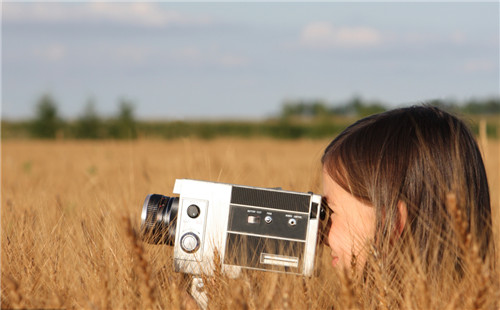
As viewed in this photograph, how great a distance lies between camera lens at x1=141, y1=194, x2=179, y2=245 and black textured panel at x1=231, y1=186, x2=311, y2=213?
0.76 ft

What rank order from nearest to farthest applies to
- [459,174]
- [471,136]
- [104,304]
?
[104,304] < [459,174] < [471,136]

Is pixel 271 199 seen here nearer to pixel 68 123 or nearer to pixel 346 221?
pixel 346 221

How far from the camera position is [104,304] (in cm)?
130

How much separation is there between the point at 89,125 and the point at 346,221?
41881 millimetres

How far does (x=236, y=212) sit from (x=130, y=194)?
4.56 ft

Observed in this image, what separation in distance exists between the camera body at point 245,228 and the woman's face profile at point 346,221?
11cm

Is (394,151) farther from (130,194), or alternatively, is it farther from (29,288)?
(130,194)

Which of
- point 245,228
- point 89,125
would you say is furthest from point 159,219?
point 89,125

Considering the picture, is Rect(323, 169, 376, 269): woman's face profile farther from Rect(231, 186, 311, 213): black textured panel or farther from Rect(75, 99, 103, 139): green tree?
Rect(75, 99, 103, 139): green tree

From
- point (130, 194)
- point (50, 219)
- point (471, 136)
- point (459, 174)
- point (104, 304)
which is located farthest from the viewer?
point (130, 194)

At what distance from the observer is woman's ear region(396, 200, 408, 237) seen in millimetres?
1686

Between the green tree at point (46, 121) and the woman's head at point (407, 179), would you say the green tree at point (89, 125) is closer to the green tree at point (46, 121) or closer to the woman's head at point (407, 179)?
the green tree at point (46, 121)

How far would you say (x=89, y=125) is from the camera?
4138 centimetres

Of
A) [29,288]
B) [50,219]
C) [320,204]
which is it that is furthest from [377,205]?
[50,219]
